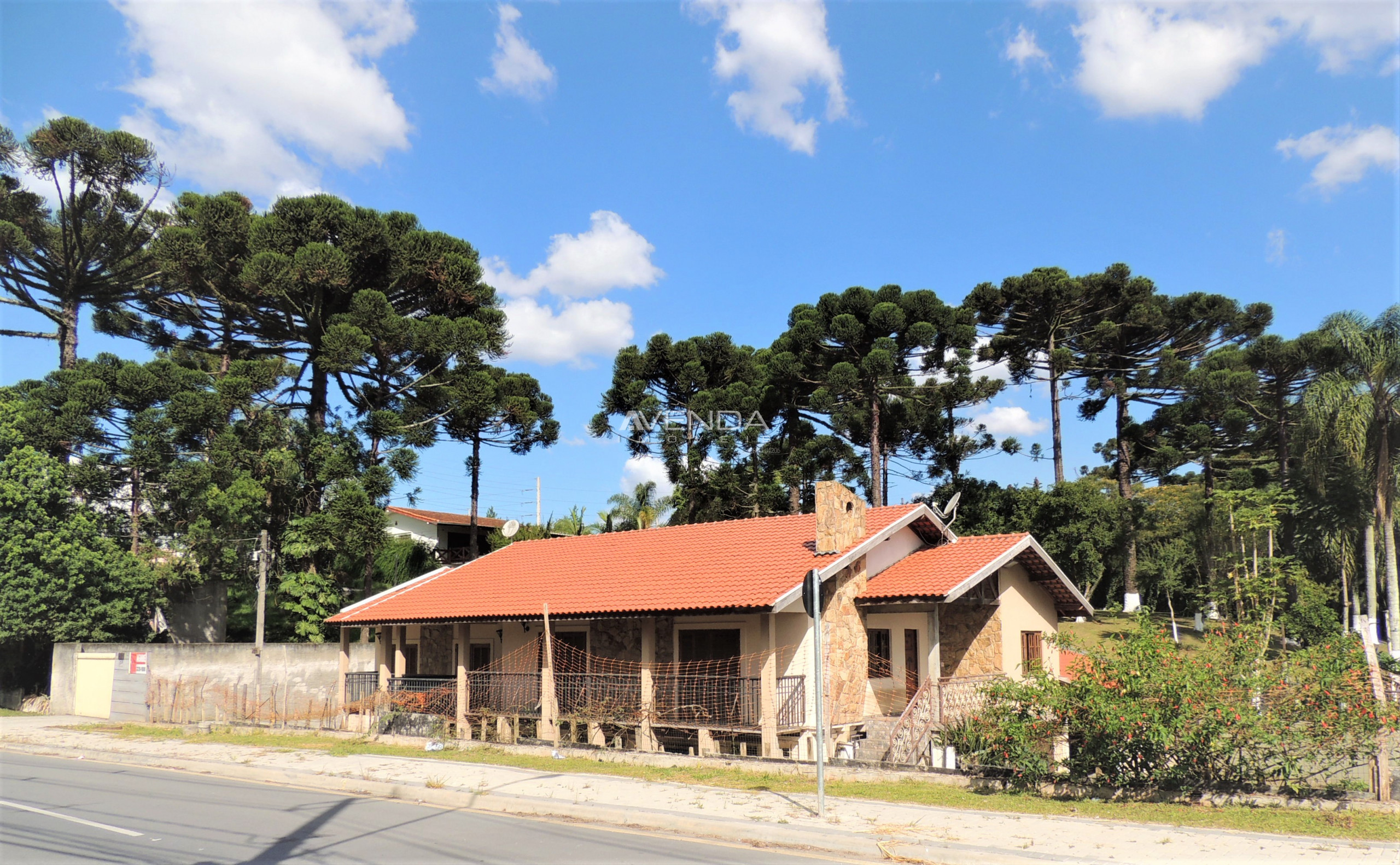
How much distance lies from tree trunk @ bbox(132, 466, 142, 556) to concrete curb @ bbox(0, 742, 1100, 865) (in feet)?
64.9

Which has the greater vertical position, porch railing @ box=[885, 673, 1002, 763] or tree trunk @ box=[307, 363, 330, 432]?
tree trunk @ box=[307, 363, 330, 432]

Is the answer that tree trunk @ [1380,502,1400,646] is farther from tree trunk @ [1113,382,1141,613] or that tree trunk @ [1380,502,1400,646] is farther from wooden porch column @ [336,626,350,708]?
wooden porch column @ [336,626,350,708]

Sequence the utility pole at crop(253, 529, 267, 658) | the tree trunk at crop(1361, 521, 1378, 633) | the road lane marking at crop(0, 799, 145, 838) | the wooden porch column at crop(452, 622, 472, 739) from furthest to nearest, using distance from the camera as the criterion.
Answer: the tree trunk at crop(1361, 521, 1378, 633) < the utility pole at crop(253, 529, 267, 658) < the wooden porch column at crop(452, 622, 472, 739) < the road lane marking at crop(0, 799, 145, 838)

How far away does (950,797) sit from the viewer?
1216cm

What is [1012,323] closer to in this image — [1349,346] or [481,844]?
[1349,346]

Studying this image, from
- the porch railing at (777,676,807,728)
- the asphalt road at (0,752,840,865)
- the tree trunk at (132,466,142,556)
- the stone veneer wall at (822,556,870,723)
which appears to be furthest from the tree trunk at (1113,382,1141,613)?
the tree trunk at (132,466,142,556)

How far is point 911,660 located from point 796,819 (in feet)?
31.9

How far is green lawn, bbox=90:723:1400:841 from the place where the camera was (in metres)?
9.90

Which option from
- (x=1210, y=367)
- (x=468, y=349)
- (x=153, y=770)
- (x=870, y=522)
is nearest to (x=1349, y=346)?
(x=1210, y=367)

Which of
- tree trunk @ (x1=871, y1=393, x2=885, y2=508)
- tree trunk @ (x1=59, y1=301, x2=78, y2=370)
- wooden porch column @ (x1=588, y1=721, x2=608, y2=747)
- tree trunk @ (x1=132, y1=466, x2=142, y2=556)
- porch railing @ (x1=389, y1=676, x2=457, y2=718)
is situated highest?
tree trunk @ (x1=59, y1=301, x2=78, y2=370)

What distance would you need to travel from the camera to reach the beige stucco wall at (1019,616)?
20.1 m

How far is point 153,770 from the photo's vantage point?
55.9 feet

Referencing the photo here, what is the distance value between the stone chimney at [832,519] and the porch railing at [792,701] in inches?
96.4

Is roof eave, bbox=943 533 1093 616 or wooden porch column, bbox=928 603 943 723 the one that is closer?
roof eave, bbox=943 533 1093 616
